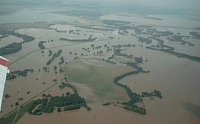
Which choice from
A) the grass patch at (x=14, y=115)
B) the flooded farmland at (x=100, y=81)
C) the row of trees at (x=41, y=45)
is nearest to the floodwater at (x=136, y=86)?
the flooded farmland at (x=100, y=81)

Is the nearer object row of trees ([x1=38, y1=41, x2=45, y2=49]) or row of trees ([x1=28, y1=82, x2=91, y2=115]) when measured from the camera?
row of trees ([x1=28, y1=82, x2=91, y2=115])

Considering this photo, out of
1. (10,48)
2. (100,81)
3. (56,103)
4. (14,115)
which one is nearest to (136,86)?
(100,81)

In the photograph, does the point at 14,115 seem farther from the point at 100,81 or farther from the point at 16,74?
the point at 100,81

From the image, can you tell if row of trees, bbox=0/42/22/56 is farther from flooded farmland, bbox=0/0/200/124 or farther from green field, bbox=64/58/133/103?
green field, bbox=64/58/133/103

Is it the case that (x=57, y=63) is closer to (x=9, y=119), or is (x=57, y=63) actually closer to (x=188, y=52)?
(x=9, y=119)

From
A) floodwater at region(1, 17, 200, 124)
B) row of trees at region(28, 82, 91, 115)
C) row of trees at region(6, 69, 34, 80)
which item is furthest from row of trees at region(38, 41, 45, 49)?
row of trees at region(28, 82, 91, 115)

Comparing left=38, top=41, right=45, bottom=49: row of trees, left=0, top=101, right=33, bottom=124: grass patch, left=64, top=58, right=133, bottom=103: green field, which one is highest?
left=38, top=41, right=45, bottom=49: row of trees
